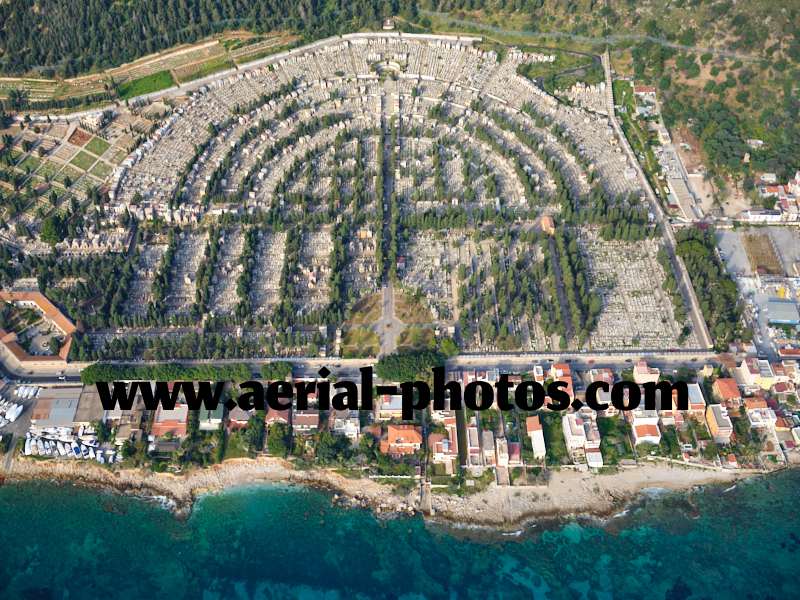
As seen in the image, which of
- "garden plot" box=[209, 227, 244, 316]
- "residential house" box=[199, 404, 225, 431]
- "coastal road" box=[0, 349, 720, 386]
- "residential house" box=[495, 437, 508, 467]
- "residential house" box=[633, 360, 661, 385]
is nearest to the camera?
"residential house" box=[495, 437, 508, 467]

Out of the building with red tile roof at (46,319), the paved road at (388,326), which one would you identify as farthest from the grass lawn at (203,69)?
the paved road at (388,326)

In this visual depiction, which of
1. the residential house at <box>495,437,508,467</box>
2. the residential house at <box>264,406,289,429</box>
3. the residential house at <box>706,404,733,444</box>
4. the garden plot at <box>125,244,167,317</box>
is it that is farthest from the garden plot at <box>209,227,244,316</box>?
the residential house at <box>706,404,733,444</box>

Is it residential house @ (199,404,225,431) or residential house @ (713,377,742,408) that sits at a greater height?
residential house @ (713,377,742,408)

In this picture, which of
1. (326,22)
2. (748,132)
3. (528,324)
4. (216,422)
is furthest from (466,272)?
(326,22)

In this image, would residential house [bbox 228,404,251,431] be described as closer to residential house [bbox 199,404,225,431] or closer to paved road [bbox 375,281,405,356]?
residential house [bbox 199,404,225,431]

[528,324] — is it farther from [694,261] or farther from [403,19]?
[403,19]

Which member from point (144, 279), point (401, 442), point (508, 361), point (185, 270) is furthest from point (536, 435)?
point (144, 279)
